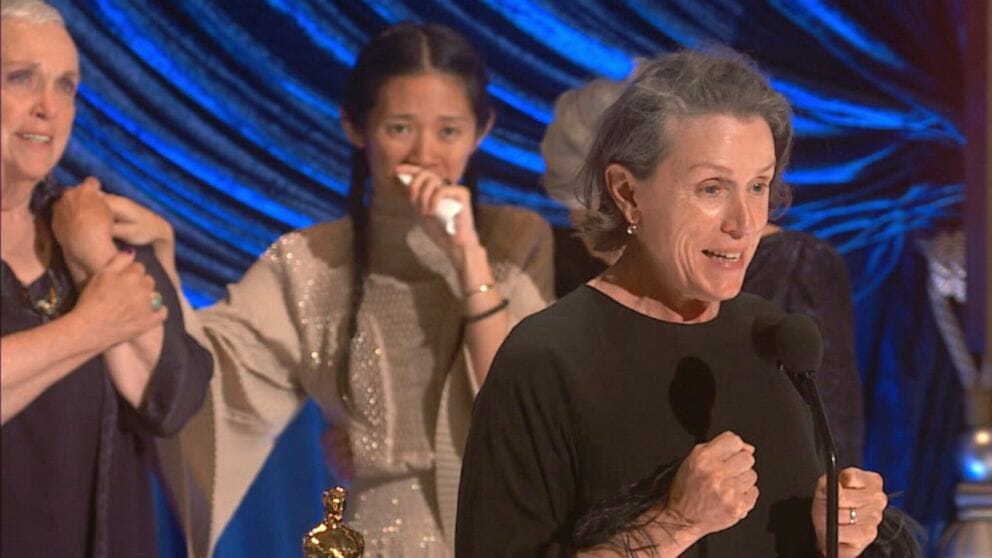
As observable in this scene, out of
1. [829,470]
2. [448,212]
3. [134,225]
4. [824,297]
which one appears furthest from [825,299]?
[134,225]

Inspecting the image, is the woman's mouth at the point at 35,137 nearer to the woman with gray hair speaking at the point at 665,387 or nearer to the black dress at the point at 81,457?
the black dress at the point at 81,457

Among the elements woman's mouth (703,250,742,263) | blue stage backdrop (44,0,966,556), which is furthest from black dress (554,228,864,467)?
blue stage backdrop (44,0,966,556)

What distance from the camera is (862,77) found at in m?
3.71

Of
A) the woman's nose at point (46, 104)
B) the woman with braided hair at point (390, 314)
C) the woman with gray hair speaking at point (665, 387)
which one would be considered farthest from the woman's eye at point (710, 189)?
the woman's nose at point (46, 104)

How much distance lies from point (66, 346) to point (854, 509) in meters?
1.18

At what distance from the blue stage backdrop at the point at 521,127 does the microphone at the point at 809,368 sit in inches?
73.3

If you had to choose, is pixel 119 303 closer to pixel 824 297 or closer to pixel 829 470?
pixel 824 297

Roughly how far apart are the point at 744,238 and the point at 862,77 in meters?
1.94

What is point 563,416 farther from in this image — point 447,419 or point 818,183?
point 818,183

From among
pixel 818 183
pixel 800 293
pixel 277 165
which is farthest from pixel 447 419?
pixel 818 183

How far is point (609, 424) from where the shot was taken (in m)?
1.82

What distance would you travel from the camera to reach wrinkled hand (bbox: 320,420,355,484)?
9.38 ft

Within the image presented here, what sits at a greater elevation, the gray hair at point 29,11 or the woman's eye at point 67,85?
the gray hair at point 29,11

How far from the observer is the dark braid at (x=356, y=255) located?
285cm
